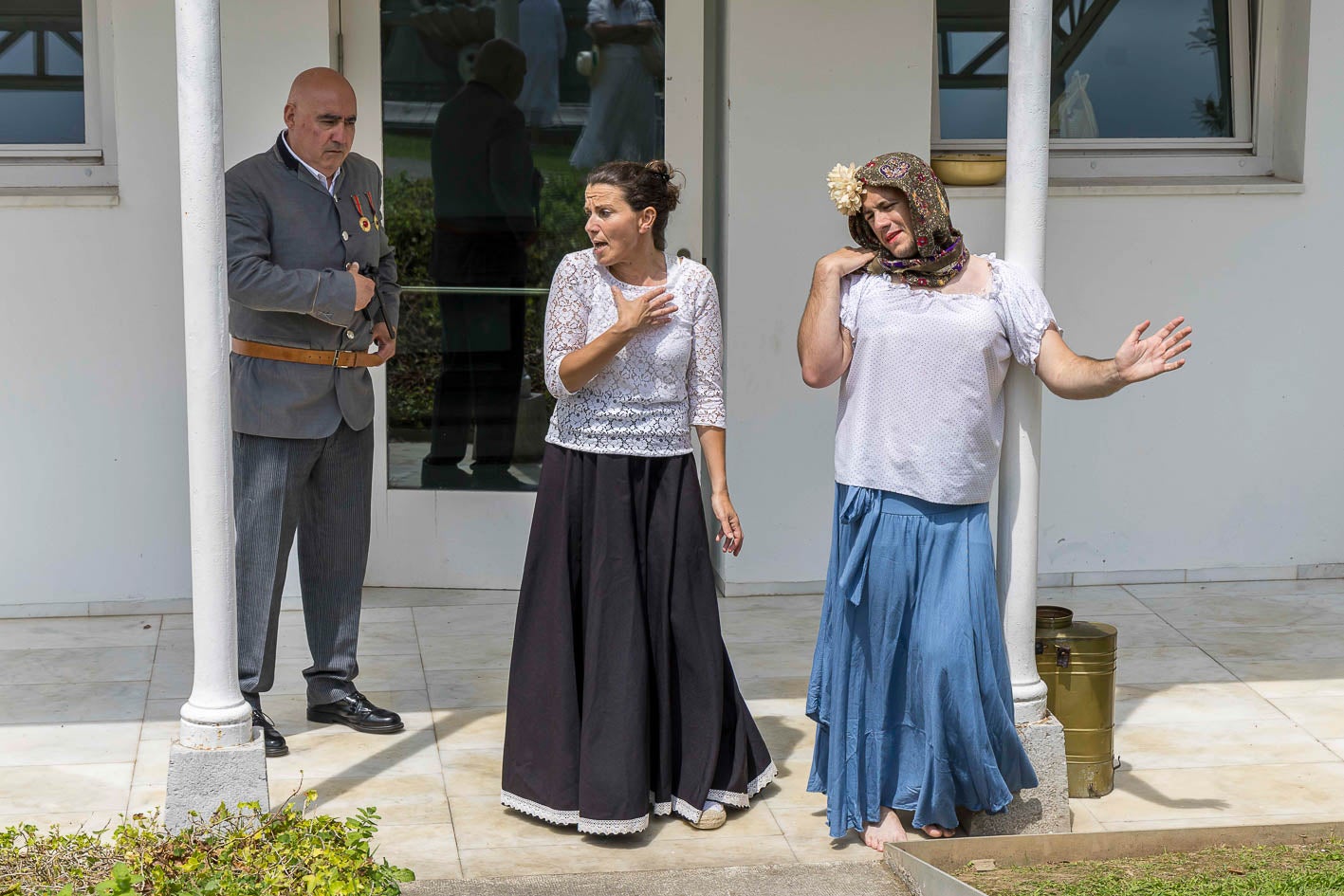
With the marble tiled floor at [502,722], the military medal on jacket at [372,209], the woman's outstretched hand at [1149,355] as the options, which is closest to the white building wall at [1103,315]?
the marble tiled floor at [502,722]

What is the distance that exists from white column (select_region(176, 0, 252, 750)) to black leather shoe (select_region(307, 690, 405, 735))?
0.84 metres

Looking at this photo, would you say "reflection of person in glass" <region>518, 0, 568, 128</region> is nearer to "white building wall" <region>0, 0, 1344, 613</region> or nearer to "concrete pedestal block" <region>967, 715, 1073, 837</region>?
"white building wall" <region>0, 0, 1344, 613</region>

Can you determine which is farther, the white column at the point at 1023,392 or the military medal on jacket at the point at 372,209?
the military medal on jacket at the point at 372,209

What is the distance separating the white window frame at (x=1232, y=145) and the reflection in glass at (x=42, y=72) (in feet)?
11.4

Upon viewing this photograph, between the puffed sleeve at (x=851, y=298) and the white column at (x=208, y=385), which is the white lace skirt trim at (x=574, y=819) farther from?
the puffed sleeve at (x=851, y=298)

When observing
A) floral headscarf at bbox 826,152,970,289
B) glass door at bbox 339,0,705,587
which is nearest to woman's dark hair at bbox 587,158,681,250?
floral headscarf at bbox 826,152,970,289

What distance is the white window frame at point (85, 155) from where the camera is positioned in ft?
19.2

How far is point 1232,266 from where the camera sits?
21.0 ft

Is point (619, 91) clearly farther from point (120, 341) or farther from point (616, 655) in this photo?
point (616, 655)

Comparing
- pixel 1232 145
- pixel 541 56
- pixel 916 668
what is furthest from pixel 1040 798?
pixel 1232 145

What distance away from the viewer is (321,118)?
4496 mm

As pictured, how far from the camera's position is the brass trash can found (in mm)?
4309

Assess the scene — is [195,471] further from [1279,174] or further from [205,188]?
[1279,174]

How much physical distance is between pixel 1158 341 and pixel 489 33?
131 inches
